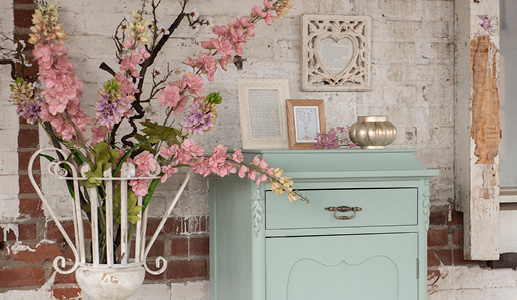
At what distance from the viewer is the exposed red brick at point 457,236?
2.96 meters

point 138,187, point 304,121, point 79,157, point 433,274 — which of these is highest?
point 304,121

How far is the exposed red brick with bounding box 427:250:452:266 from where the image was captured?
2.95 m

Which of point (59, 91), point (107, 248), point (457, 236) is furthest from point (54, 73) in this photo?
point (457, 236)

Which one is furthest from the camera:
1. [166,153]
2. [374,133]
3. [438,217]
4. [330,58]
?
[438,217]

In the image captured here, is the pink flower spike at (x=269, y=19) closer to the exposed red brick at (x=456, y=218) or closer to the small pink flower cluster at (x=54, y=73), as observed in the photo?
the small pink flower cluster at (x=54, y=73)

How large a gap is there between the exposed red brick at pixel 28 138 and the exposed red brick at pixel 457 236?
6.31 feet

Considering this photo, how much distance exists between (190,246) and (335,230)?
0.74 meters

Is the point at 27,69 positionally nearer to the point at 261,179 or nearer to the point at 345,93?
the point at 261,179

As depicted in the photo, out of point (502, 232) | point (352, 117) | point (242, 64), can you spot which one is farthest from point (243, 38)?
point (502, 232)

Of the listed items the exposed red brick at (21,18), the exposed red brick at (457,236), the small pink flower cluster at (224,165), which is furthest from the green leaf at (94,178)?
the exposed red brick at (457,236)

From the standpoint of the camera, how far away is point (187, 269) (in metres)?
2.72

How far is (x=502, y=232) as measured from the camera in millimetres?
2980

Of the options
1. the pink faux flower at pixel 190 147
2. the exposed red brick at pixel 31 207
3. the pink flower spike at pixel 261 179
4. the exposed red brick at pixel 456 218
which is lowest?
the exposed red brick at pixel 456 218

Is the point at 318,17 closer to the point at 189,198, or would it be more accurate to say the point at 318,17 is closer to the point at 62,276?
the point at 189,198
